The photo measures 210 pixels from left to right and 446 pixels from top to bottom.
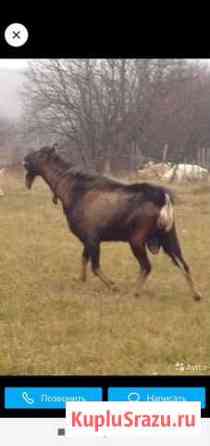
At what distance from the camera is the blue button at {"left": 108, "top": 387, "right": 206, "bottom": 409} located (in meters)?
3.86

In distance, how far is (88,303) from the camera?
453 cm

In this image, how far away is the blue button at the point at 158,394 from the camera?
386 centimetres

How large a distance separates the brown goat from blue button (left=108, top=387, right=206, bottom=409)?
81 centimetres

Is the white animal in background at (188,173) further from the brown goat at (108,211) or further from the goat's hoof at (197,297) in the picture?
the goat's hoof at (197,297)

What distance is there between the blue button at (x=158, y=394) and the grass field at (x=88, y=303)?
0.12 m

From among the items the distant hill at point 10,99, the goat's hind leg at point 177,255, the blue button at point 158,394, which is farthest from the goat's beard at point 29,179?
the blue button at point 158,394

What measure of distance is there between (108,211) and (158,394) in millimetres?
1556

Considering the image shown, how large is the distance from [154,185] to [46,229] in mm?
991

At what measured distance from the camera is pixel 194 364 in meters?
4.04

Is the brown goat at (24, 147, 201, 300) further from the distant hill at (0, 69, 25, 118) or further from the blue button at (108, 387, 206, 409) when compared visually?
the blue button at (108, 387, 206, 409)

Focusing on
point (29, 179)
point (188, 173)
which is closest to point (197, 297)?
point (188, 173)
